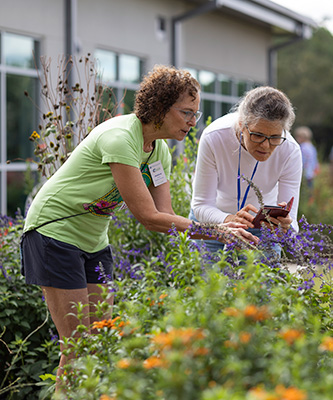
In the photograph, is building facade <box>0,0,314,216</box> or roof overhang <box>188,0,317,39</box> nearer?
building facade <box>0,0,314,216</box>

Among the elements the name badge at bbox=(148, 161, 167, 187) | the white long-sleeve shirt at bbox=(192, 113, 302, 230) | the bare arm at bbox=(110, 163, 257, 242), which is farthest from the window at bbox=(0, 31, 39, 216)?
the bare arm at bbox=(110, 163, 257, 242)

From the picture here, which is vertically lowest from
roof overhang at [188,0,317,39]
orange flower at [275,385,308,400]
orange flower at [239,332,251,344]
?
orange flower at [275,385,308,400]

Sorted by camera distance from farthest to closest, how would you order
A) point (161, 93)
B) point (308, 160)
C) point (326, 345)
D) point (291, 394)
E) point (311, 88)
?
point (311, 88) < point (308, 160) < point (161, 93) < point (326, 345) < point (291, 394)

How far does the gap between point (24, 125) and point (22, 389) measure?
6223mm

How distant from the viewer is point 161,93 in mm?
2705

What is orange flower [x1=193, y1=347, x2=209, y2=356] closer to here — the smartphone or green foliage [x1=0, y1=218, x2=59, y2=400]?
the smartphone

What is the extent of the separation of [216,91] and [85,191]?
38.4ft

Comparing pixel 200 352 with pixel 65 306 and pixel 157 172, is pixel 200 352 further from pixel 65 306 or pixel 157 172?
pixel 157 172

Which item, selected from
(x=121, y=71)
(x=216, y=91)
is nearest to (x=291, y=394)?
(x=121, y=71)

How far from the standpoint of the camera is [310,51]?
45625mm

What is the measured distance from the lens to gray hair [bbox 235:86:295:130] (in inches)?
114

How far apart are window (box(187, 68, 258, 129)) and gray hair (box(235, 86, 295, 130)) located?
10005mm

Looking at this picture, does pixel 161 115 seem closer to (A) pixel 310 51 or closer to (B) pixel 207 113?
(B) pixel 207 113

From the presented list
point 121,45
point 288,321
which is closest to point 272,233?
point 288,321
